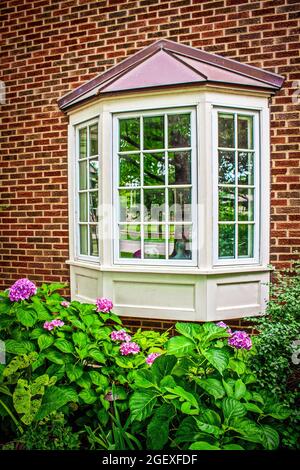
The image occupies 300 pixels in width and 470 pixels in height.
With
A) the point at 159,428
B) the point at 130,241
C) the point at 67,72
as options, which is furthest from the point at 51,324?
the point at 67,72

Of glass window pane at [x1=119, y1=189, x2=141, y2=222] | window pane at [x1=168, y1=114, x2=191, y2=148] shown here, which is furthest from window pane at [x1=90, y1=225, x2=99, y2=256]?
window pane at [x1=168, y1=114, x2=191, y2=148]

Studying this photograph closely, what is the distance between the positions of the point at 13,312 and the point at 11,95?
3235 millimetres

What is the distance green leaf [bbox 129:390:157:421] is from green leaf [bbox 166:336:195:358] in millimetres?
243

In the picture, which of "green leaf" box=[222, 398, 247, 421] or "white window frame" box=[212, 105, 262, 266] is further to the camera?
"white window frame" box=[212, 105, 262, 266]

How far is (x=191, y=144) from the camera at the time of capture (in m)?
3.64

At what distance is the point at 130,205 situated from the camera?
153 inches

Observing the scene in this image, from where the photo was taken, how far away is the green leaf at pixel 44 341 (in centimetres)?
229

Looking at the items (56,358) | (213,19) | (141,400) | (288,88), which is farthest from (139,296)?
(213,19)

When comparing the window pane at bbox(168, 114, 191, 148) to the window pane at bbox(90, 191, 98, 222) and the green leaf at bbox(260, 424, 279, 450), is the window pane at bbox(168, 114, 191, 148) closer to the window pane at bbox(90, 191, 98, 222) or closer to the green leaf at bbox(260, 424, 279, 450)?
the window pane at bbox(90, 191, 98, 222)

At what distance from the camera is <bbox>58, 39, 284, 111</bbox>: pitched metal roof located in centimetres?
353

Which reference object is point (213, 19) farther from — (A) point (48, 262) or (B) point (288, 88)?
(A) point (48, 262)

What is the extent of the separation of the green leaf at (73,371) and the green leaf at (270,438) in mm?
1062

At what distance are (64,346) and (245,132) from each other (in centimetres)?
270

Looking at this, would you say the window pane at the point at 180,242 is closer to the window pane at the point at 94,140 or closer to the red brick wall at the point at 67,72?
the red brick wall at the point at 67,72
